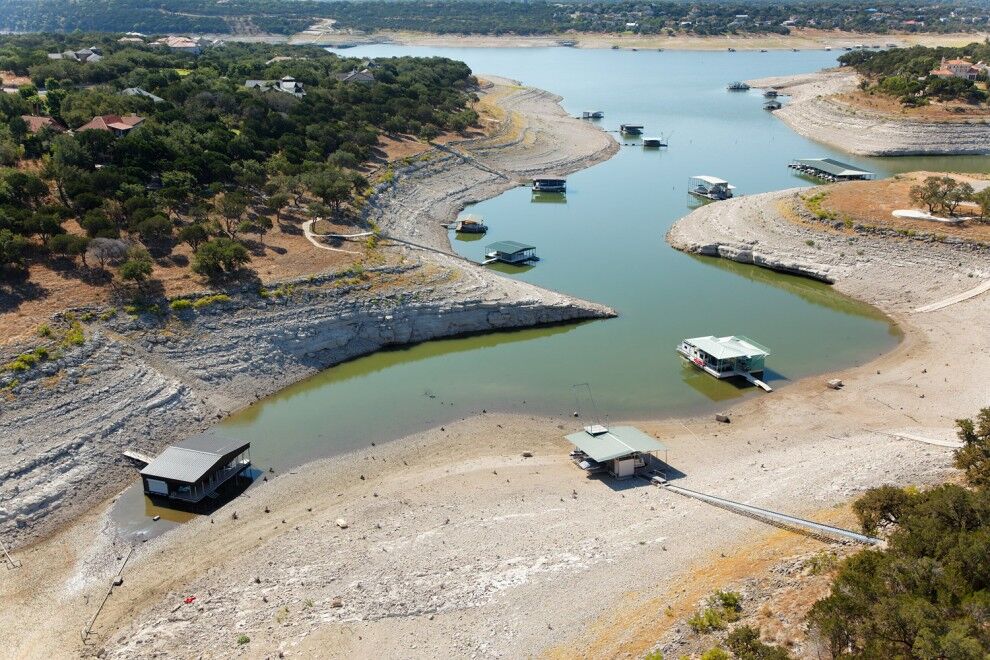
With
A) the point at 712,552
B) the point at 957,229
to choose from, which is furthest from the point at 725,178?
the point at 712,552

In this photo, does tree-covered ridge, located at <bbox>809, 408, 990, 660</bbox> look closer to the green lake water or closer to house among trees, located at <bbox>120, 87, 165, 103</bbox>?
the green lake water

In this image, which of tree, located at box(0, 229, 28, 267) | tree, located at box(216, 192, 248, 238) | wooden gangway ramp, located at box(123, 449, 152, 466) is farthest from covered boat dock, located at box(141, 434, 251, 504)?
tree, located at box(216, 192, 248, 238)

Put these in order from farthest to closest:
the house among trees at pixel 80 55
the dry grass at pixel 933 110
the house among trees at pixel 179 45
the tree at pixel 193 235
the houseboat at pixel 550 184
Result: the house among trees at pixel 179 45 < the dry grass at pixel 933 110 < the house among trees at pixel 80 55 < the houseboat at pixel 550 184 < the tree at pixel 193 235

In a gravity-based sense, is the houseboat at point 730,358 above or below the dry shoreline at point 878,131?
below

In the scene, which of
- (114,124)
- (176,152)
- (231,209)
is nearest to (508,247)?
(231,209)

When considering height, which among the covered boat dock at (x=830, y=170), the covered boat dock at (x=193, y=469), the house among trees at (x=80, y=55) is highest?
the house among trees at (x=80, y=55)

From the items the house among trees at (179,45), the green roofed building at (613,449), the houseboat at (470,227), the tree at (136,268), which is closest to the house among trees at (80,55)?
the house among trees at (179,45)

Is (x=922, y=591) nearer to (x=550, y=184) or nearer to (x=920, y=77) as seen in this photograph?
(x=550, y=184)

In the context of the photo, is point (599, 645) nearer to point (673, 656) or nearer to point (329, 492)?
point (673, 656)

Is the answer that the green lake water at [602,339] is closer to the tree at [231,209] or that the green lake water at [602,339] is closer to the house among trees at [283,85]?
the tree at [231,209]
